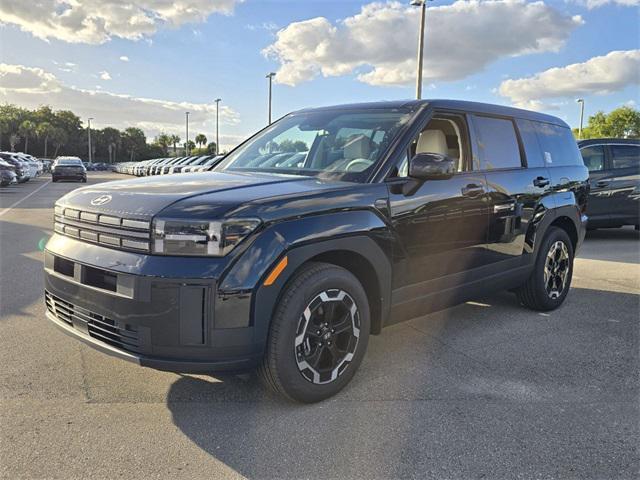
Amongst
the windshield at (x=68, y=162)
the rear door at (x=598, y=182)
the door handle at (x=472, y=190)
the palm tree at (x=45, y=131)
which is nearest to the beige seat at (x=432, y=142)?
the door handle at (x=472, y=190)

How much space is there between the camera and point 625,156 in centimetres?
994

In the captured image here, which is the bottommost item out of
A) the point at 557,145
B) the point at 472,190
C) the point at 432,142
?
the point at 472,190

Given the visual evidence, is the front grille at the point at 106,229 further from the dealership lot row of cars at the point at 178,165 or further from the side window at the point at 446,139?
the dealership lot row of cars at the point at 178,165

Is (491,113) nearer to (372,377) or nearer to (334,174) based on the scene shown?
(334,174)

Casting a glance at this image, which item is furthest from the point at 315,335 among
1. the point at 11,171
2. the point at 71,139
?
the point at 71,139

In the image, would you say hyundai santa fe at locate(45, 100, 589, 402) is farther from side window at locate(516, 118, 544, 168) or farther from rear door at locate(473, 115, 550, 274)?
side window at locate(516, 118, 544, 168)

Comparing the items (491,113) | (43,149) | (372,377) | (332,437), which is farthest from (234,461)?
(43,149)

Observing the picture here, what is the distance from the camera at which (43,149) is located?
98.1 meters

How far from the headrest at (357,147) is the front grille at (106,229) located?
5.22ft

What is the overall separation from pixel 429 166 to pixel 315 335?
4.34 ft

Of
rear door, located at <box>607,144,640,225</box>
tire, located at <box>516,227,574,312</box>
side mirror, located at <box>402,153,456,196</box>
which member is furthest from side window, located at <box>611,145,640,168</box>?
side mirror, located at <box>402,153,456,196</box>

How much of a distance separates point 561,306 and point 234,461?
13.6 ft

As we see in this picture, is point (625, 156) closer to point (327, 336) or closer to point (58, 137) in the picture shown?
point (327, 336)

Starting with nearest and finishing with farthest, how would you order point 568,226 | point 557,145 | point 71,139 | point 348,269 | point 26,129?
1. point 348,269
2. point 557,145
3. point 568,226
4. point 26,129
5. point 71,139
